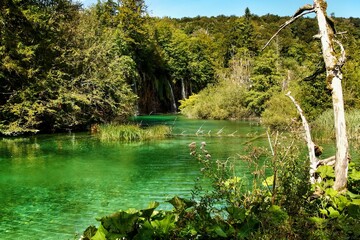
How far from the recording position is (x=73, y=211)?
718cm

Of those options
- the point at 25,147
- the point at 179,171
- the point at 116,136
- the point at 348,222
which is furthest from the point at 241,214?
the point at 116,136

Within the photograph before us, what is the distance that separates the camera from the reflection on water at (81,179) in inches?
264

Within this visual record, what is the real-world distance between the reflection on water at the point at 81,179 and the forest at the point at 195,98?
1192 millimetres

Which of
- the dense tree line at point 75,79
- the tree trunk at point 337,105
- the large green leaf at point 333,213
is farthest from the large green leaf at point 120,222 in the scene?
the dense tree line at point 75,79

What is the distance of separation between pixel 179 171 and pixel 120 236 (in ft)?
24.3

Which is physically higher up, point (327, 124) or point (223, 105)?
point (223, 105)

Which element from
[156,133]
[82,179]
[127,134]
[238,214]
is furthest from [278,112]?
[238,214]

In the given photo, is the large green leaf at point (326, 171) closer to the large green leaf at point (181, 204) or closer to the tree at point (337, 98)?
the tree at point (337, 98)

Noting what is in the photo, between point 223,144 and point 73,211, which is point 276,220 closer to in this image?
point 73,211

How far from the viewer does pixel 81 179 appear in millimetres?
10219

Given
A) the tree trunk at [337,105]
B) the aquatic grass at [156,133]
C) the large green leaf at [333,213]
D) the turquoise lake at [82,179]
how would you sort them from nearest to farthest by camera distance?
the large green leaf at [333,213] < the tree trunk at [337,105] < the turquoise lake at [82,179] < the aquatic grass at [156,133]

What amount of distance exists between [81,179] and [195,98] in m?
31.6

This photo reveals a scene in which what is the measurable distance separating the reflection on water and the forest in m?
1.19

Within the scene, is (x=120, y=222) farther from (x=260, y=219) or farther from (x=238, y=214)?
(x=260, y=219)
